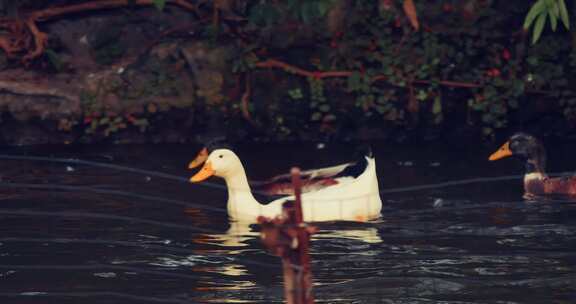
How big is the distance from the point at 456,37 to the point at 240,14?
243 centimetres

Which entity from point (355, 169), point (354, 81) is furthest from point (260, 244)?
point (354, 81)

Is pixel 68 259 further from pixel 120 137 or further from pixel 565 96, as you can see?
pixel 565 96

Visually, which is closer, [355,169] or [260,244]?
[260,244]

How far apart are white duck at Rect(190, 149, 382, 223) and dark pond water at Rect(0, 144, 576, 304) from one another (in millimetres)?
186

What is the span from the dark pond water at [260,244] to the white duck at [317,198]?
0.19 metres

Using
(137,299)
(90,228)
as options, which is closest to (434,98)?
(90,228)

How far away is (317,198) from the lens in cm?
1212

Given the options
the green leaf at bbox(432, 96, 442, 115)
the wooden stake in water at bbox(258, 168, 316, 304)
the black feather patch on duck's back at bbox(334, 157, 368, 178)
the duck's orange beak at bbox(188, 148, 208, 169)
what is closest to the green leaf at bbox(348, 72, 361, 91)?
the green leaf at bbox(432, 96, 442, 115)

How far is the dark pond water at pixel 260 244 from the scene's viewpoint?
919 cm

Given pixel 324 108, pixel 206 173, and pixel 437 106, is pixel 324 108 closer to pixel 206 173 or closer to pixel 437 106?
pixel 437 106

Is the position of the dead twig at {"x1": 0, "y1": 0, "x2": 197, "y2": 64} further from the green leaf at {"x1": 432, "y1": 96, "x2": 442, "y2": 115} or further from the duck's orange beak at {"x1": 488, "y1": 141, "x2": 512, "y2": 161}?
the duck's orange beak at {"x1": 488, "y1": 141, "x2": 512, "y2": 161}

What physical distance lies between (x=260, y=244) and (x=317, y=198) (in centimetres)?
127

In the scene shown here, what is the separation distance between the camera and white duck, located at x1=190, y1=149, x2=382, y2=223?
12.0 metres

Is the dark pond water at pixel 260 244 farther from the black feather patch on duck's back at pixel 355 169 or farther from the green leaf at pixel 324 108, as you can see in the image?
the green leaf at pixel 324 108
